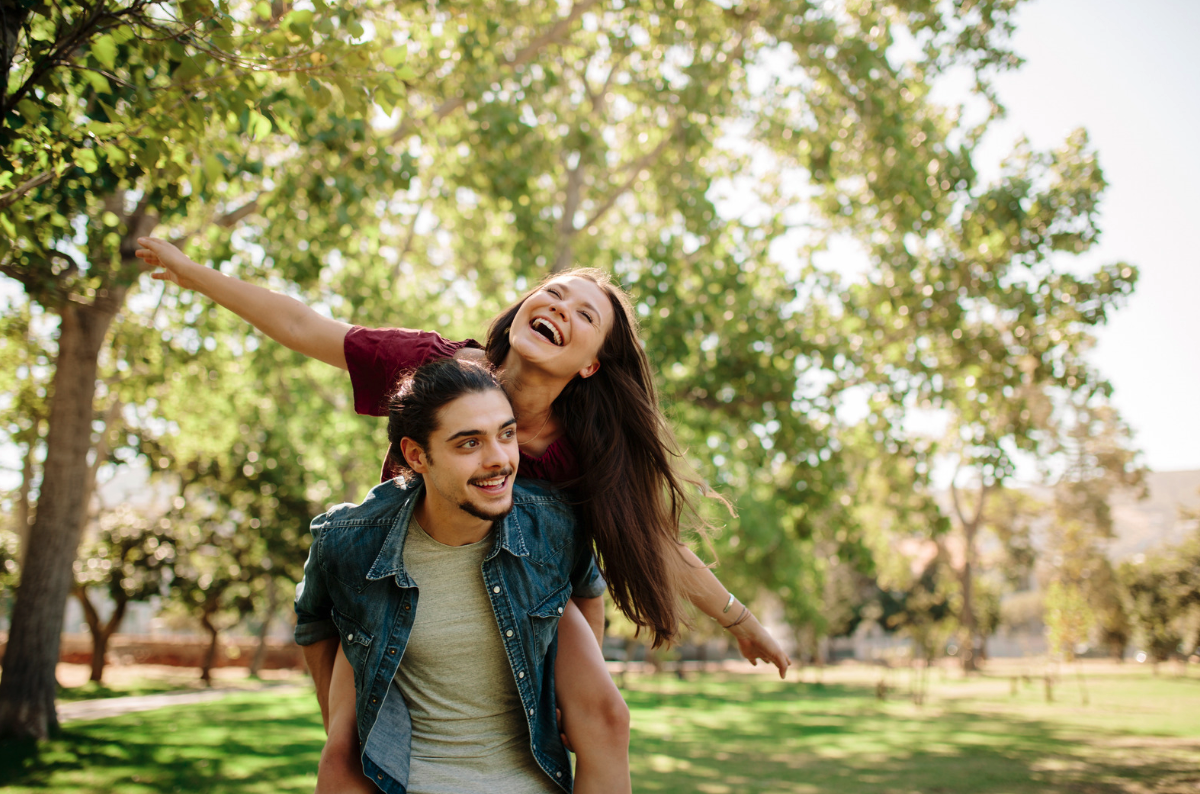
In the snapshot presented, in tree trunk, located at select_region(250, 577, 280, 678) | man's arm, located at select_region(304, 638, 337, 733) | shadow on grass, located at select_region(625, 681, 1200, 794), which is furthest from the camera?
tree trunk, located at select_region(250, 577, 280, 678)

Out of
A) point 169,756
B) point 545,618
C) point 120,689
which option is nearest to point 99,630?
point 120,689

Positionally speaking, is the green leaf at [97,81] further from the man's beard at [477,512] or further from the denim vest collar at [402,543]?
the man's beard at [477,512]

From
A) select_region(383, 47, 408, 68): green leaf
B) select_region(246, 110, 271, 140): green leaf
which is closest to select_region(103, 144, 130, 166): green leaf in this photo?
select_region(246, 110, 271, 140): green leaf

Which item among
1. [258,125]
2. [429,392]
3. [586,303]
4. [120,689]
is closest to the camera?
[429,392]

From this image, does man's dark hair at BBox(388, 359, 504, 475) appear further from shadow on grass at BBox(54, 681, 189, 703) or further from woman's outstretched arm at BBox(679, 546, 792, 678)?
shadow on grass at BBox(54, 681, 189, 703)

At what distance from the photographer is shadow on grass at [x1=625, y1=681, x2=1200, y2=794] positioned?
29.5 ft

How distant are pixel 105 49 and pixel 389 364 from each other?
1.55 meters

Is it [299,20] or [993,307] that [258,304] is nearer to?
[299,20]

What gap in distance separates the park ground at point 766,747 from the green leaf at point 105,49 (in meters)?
5.70

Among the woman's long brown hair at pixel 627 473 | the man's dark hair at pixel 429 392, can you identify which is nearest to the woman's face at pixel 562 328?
the woman's long brown hair at pixel 627 473

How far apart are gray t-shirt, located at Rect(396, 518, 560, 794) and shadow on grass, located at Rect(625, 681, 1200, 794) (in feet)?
20.3

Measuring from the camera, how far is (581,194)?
42.0 ft

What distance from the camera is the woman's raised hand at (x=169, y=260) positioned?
2.95 meters

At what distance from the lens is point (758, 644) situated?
11.3 feet
